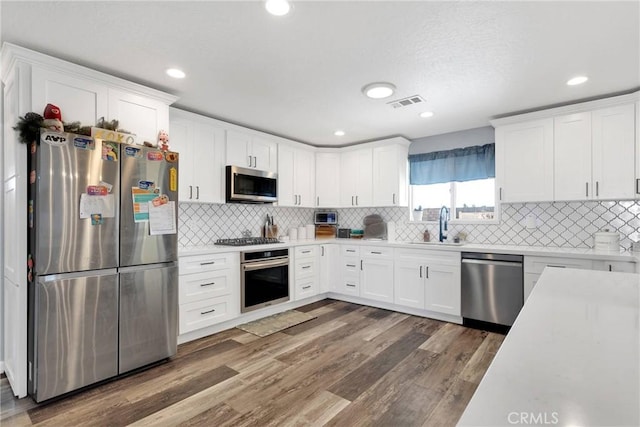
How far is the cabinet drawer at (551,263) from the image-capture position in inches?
117

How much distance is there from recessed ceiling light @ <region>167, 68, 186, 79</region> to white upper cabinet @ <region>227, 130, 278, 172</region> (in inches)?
46.0

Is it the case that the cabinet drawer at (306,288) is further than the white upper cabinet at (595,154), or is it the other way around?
the cabinet drawer at (306,288)

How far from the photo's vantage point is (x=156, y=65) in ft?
8.12

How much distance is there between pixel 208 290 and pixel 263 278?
70 cm

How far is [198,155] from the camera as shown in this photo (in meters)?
3.54

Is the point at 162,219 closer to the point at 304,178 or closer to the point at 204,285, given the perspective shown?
the point at 204,285

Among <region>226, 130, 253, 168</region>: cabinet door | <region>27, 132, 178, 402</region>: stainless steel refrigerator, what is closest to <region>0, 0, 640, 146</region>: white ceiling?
<region>226, 130, 253, 168</region>: cabinet door

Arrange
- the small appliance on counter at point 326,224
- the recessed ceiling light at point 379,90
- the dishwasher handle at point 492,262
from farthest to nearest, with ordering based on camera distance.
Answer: the small appliance on counter at point 326,224 < the dishwasher handle at point 492,262 < the recessed ceiling light at point 379,90

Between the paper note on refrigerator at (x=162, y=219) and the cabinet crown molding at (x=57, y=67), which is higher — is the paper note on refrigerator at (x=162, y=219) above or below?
below

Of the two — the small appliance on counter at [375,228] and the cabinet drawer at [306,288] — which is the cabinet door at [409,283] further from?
the cabinet drawer at [306,288]

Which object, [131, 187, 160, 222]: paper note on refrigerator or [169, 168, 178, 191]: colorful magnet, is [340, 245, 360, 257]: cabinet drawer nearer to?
[169, 168, 178, 191]: colorful magnet

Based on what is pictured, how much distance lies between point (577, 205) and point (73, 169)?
469 cm

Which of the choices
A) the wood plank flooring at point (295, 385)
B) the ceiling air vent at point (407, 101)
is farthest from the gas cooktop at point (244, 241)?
the ceiling air vent at point (407, 101)

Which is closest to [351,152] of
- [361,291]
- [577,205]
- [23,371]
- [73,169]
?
[361,291]
